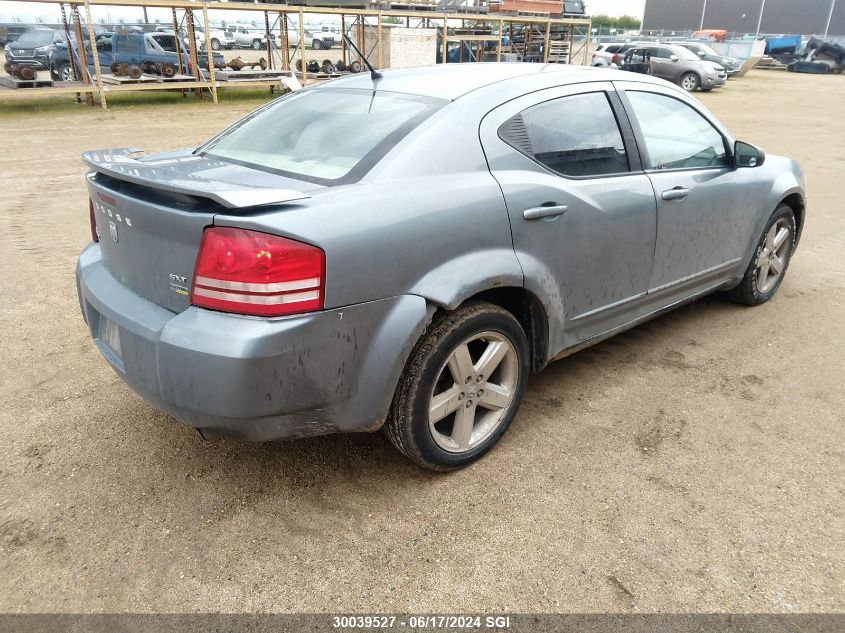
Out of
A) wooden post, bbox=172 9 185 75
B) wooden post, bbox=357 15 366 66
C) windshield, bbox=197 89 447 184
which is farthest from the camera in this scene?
wooden post, bbox=357 15 366 66

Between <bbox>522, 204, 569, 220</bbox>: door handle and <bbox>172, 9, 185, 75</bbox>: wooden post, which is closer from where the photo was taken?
<bbox>522, 204, 569, 220</bbox>: door handle

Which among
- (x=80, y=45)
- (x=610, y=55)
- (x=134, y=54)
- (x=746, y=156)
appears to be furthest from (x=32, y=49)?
(x=746, y=156)

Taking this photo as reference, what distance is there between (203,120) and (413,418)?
497 inches

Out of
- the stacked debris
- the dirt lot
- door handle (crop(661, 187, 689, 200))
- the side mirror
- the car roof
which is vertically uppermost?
the car roof

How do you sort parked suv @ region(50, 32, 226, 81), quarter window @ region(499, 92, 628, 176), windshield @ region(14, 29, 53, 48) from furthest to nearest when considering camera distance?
1. windshield @ region(14, 29, 53, 48)
2. parked suv @ region(50, 32, 226, 81)
3. quarter window @ region(499, 92, 628, 176)

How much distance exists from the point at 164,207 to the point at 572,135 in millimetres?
1809

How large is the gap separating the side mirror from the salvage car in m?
0.36

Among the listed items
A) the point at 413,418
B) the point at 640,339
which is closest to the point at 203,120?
the point at 640,339

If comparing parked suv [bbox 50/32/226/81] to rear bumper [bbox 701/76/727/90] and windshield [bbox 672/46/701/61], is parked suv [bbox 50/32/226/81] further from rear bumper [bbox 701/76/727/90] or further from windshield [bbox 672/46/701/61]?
rear bumper [bbox 701/76/727/90]

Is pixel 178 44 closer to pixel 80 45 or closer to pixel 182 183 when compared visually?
pixel 80 45

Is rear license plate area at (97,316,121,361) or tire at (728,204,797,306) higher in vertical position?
rear license plate area at (97,316,121,361)

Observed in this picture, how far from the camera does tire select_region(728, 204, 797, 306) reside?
427cm

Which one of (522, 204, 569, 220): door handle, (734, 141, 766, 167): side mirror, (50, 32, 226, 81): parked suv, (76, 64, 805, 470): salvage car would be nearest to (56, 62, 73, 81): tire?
(50, 32, 226, 81): parked suv

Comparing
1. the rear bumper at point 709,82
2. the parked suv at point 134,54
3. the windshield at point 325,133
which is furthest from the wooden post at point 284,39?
the windshield at point 325,133
